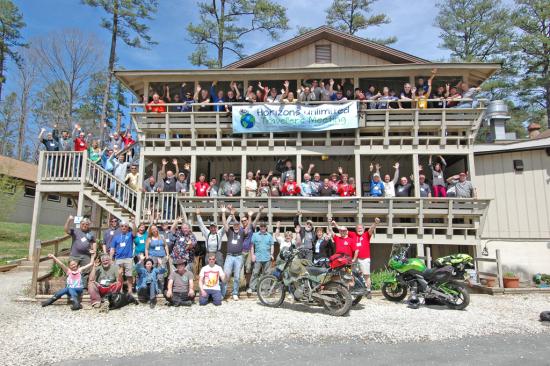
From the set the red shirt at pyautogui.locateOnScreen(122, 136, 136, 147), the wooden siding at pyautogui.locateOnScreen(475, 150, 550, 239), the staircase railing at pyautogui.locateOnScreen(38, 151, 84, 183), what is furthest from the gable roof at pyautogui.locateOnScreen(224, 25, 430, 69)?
the staircase railing at pyautogui.locateOnScreen(38, 151, 84, 183)

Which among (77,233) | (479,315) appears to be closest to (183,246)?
(77,233)

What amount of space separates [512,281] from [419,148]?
4922 mm

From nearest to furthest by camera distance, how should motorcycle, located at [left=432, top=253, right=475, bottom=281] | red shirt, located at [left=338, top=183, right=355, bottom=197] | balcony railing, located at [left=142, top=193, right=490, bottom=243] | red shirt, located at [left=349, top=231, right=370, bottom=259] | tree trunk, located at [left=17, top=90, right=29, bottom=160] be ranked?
motorcycle, located at [left=432, top=253, right=475, bottom=281], red shirt, located at [left=349, top=231, right=370, bottom=259], balcony railing, located at [left=142, top=193, right=490, bottom=243], red shirt, located at [left=338, top=183, right=355, bottom=197], tree trunk, located at [left=17, top=90, right=29, bottom=160]

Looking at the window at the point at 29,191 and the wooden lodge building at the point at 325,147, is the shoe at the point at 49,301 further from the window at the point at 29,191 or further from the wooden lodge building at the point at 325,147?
the window at the point at 29,191

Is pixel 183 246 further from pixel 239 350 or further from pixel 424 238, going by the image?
pixel 424 238

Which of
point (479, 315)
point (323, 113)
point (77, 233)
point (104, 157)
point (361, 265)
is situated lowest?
point (479, 315)

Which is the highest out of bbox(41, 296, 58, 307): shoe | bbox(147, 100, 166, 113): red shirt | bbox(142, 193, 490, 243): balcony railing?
bbox(147, 100, 166, 113): red shirt

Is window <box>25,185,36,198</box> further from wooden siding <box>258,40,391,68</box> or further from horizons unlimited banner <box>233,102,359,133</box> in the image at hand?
horizons unlimited banner <box>233,102,359,133</box>

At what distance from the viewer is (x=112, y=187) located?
12.2m

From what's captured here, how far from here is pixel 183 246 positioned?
8.68 m

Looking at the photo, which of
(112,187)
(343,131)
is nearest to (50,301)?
(112,187)

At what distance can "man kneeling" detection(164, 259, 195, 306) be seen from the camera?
7.80 metres

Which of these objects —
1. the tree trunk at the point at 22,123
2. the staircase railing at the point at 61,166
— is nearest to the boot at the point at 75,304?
the staircase railing at the point at 61,166

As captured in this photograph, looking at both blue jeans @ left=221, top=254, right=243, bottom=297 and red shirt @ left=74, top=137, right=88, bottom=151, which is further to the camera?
red shirt @ left=74, top=137, right=88, bottom=151
